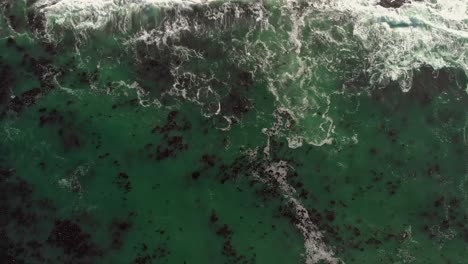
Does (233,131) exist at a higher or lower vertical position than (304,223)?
higher

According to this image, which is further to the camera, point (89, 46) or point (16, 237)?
point (89, 46)

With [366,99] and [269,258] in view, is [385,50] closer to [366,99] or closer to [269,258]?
[366,99]

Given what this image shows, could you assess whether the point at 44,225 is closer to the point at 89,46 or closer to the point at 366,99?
the point at 89,46

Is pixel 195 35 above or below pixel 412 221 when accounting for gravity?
above

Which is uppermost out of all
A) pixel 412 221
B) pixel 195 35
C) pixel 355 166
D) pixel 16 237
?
pixel 195 35

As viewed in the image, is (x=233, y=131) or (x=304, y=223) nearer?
(x=304, y=223)

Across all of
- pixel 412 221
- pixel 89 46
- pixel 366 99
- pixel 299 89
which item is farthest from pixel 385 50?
pixel 89 46

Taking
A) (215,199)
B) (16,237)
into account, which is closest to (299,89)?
(215,199)
